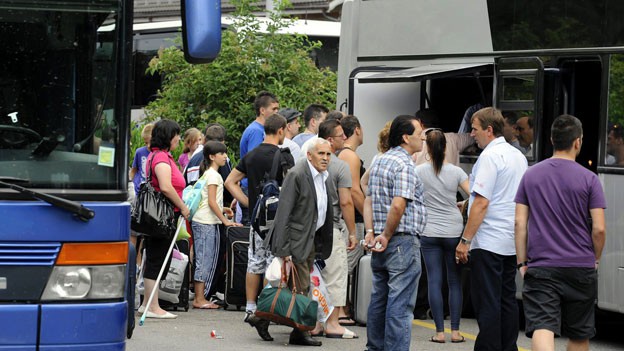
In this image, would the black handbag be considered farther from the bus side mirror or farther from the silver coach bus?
the bus side mirror

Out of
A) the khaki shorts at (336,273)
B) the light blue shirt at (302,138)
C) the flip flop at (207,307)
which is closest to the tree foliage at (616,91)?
the khaki shorts at (336,273)

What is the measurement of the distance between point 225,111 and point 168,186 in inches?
254

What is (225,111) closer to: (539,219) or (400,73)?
(400,73)

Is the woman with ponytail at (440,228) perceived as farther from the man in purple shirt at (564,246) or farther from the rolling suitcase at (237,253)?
the man in purple shirt at (564,246)

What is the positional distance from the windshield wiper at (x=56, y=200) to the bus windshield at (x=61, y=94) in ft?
0.33

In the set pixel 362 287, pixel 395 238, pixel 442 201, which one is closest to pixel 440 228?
pixel 442 201

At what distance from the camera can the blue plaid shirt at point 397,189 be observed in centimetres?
852

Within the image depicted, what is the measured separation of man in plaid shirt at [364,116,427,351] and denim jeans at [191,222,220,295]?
377cm

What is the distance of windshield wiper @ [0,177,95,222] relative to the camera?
5953 mm

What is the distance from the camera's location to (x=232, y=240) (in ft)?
38.8

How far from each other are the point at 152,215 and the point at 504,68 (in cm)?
344

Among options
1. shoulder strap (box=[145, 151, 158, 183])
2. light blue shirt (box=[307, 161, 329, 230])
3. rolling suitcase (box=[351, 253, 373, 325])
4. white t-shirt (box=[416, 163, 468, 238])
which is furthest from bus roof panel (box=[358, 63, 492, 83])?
shoulder strap (box=[145, 151, 158, 183])

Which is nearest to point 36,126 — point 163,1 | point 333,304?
point 333,304

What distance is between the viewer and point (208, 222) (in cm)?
1225
